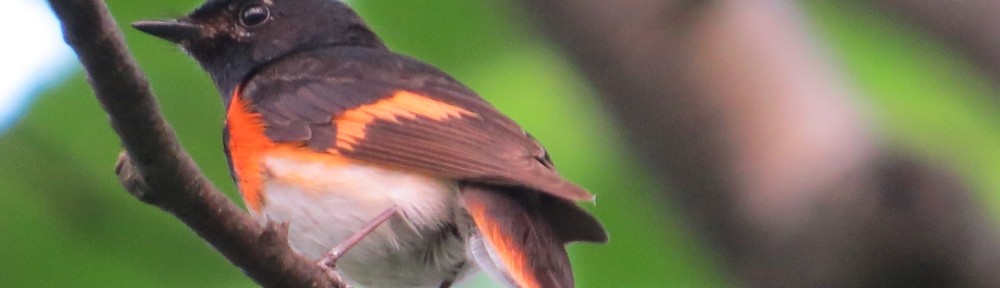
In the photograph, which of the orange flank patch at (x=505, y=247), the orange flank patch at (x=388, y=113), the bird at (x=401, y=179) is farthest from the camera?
the orange flank patch at (x=388, y=113)

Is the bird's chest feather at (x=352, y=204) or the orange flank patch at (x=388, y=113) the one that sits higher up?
the orange flank patch at (x=388, y=113)

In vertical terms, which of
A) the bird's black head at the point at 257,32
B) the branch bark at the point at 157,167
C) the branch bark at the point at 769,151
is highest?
the branch bark at the point at 769,151

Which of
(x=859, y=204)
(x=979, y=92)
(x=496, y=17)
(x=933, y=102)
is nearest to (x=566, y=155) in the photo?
(x=496, y=17)

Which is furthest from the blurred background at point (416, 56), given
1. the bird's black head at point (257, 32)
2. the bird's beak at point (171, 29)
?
the bird's black head at point (257, 32)

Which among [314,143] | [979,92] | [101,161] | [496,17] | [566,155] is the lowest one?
[101,161]

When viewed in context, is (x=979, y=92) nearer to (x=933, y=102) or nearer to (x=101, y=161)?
(x=933, y=102)

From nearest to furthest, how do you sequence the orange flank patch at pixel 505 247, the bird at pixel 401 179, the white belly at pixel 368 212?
1. the orange flank patch at pixel 505 247
2. the bird at pixel 401 179
3. the white belly at pixel 368 212

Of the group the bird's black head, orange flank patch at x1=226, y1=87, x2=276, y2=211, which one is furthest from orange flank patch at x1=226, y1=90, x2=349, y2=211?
the bird's black head

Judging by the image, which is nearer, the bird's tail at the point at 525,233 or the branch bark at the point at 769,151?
the branch bark at the point at 769,151

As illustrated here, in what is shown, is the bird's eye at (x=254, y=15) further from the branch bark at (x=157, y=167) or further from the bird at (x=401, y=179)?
the branch bark at (x=157, y=167)
